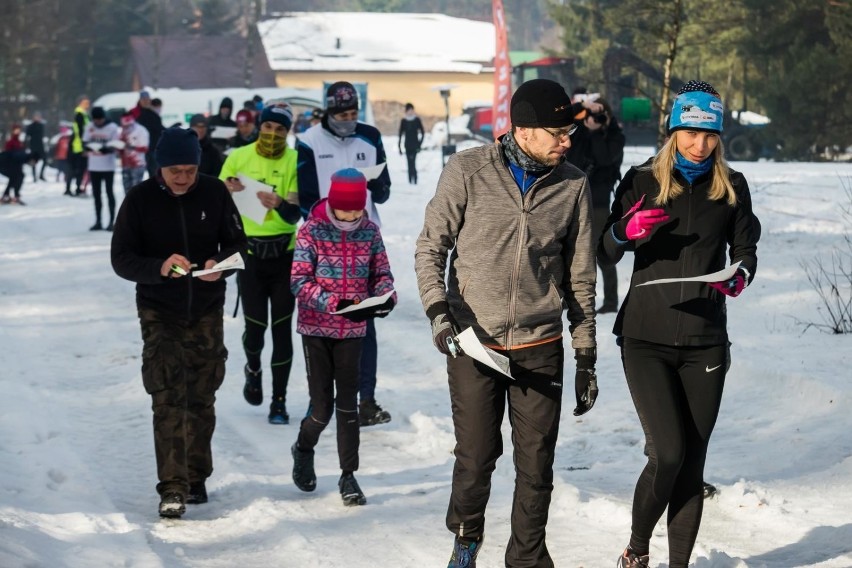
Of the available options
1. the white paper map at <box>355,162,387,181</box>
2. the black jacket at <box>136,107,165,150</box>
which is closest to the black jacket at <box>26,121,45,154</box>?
the black jacket at <box>136,107,165,150</box>

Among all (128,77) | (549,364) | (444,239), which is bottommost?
(128,77)

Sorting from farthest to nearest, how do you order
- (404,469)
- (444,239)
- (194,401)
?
(404,469)
(194,401)
(444,239)

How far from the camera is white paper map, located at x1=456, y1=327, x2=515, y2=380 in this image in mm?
4707

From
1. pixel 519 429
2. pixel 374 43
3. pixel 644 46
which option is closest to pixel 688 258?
pixel 519 429

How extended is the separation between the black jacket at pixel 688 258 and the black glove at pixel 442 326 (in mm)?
778

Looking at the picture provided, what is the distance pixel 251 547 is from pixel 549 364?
1.92 meters

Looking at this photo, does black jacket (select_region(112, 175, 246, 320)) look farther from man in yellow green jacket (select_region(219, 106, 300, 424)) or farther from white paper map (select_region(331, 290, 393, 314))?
man in yellow green jacket (select_region(219, 106, 300, 424))

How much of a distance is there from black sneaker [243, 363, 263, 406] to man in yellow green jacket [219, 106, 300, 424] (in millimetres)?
248

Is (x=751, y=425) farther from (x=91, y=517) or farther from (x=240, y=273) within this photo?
(x=91, y=517)

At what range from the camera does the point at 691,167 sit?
5.05m

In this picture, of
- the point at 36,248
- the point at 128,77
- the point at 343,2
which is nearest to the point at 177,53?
the point at 128,77

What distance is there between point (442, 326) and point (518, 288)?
1.14ft

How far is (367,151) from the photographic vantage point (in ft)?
27.7

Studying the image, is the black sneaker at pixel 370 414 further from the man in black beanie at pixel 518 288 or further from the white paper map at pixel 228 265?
the man in black beanie at pixel 518 288
